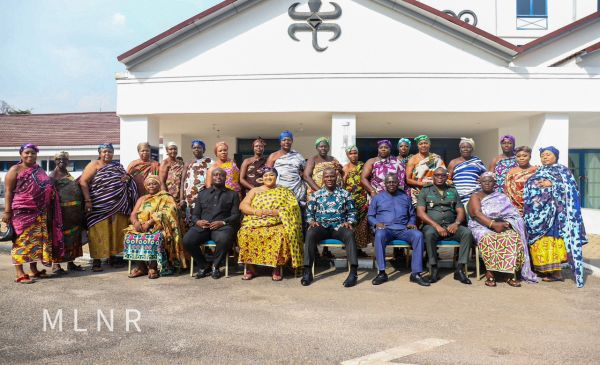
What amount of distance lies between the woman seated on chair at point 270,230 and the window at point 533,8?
1254cm

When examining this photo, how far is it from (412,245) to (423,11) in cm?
518

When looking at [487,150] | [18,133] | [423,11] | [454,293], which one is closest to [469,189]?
[454,293]

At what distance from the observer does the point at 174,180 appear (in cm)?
670

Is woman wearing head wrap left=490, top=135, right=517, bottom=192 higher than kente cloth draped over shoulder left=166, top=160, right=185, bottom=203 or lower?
higher

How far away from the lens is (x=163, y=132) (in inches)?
483

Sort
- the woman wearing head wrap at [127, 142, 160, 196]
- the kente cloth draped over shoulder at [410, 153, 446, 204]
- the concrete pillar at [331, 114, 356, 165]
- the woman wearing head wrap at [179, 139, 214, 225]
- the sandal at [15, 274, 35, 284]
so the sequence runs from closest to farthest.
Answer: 1. the sandal at [15, 274, 35, 284]
2. the kente cloth draped over shoulder at [410, 153, 446, 204]
3. the woman wearing head wrap at [179, 139, 214, 225]
4. the woman wearing head wrap at [127, 142, 160, 196]
5. the concrete pillar at [331, 114, 356, 165]

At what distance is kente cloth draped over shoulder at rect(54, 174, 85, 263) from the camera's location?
5832mm

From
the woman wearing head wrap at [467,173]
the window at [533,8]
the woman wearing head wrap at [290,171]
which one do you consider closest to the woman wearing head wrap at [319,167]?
the woman wearing head wrap at [290,171]

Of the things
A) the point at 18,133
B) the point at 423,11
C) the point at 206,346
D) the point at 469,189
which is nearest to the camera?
the point at 206,346

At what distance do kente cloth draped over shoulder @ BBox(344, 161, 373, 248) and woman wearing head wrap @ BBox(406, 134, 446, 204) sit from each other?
27.5 inches

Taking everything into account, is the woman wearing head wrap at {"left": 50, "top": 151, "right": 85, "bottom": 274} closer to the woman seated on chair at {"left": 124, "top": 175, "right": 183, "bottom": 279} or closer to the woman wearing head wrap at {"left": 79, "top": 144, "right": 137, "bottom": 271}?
the woman wearing head wrap at {"left": 79, "top": 144, "right": 137, "bottom": 271}

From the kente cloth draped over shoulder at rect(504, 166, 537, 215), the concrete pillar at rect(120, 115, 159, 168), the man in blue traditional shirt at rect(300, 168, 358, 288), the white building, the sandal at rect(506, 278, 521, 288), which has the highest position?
the white building

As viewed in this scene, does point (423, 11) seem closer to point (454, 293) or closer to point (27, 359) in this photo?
point (454, 293)

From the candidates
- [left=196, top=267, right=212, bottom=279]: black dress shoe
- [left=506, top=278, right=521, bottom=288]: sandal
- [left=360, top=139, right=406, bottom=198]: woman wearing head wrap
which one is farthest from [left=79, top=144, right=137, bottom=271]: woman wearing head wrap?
[left=506, top=278, right=521, bottom=288]: sandal
